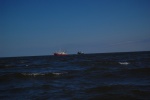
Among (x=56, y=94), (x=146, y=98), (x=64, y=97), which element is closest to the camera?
(x=146, y=98)

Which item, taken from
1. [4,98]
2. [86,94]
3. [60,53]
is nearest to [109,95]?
[86,94]

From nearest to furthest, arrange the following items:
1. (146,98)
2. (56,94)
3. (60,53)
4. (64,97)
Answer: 1. (146,98)
2. (64,97)
3. (56,94)
4. (60,53)

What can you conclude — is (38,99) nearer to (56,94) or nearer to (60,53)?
(56,94)

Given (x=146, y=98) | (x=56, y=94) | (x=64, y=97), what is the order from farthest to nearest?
(x=56, y=94) < (x=64, y=97) < (x=146, y=98)

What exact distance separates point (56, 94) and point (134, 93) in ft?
13.6

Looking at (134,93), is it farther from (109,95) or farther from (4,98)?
(4,98)

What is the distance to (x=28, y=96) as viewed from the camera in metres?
10.4

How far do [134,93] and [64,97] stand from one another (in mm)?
3696

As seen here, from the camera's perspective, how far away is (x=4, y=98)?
33.1ft

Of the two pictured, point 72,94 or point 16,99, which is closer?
point 16,99

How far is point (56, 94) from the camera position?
35.1ft

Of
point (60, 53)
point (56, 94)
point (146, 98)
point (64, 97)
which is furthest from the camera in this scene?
point (60, 53)

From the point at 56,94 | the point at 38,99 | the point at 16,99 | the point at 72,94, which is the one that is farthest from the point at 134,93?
the point at 16,99

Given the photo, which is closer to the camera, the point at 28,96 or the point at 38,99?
the point at 38,99
